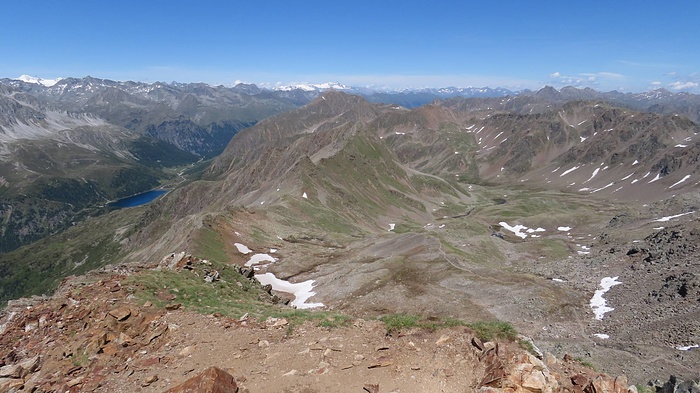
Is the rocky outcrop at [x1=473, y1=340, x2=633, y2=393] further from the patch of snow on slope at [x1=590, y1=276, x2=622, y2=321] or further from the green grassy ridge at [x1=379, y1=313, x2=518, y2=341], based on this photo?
the patch of snow on slope at [x1=590, y1=276, x2=622, y2=321]

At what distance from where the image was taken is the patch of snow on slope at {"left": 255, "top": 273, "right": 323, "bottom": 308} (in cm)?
6207

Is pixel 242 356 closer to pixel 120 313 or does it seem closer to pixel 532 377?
pixel 120 313

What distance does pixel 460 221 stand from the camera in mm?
165750

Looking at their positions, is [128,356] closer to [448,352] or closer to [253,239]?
[448,352]

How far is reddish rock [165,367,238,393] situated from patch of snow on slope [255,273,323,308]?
44.1m

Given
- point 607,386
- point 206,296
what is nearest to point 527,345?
point 607,386

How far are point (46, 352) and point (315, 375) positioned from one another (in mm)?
15356

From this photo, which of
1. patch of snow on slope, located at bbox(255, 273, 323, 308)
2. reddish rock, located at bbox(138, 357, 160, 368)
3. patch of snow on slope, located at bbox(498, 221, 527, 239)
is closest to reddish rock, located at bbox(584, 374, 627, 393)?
reddish rock, located at bbox(138, 357, 160, 368)

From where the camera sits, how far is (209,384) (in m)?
15.5

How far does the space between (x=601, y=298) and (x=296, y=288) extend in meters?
48.6

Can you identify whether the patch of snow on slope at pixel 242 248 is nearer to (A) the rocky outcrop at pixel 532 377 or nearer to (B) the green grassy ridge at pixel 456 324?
(B) the green grassy ridge at pixel 456 324

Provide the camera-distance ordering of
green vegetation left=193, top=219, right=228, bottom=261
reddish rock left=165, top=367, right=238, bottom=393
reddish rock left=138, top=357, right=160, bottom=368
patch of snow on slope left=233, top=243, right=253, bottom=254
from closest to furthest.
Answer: reddish rock left=165, top=367, right=238, bottom=393 → reddish rock left=138, top=357, right=160, bottom=368 → green vegetation left=193, top=219, right=228, bottom=261 → patch of snow on slope left=233, top=243, right=253, bottom=254

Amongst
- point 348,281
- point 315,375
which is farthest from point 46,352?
point 348,281

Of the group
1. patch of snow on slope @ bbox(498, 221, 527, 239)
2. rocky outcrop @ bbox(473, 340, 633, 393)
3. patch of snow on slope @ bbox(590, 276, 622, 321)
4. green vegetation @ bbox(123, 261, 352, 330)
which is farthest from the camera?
patch of snow on slope @ bbox(498, 221, 527, 239)
